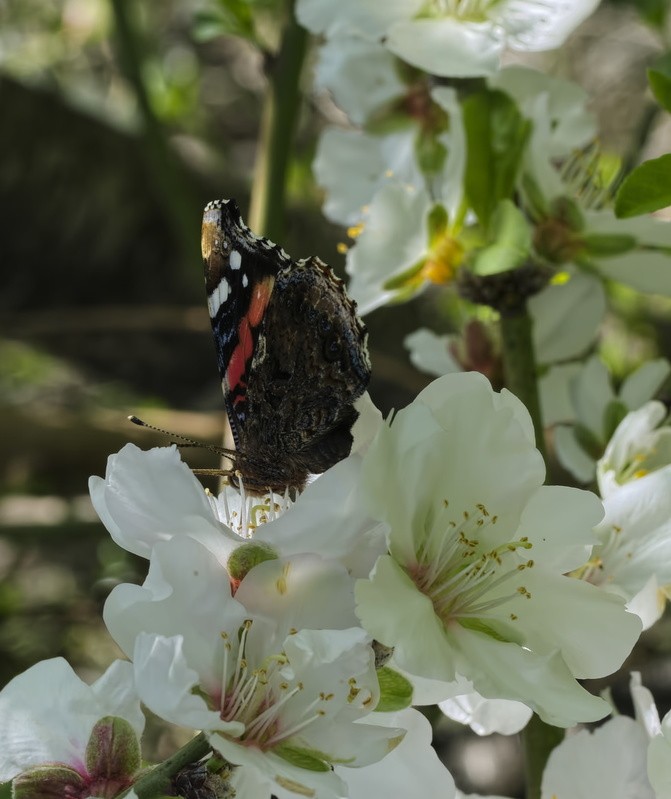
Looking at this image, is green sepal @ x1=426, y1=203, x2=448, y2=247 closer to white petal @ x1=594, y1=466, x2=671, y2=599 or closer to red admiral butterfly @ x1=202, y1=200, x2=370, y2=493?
red admiral butterfly @ x1=202, y1=200, x2=370, y2=493

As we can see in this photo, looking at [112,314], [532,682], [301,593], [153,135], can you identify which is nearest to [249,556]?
[301,593]

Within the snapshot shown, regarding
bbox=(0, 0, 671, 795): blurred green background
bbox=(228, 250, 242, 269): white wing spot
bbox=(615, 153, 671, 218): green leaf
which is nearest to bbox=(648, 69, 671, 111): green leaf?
bbox=(615, 153, 671, 218): green leaf

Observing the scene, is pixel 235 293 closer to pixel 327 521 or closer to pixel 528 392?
pixel 528 392

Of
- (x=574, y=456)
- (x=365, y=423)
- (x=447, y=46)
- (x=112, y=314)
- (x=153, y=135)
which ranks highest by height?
(x=447, y=46)

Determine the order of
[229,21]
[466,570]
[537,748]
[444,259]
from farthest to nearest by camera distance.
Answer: [229,21], [444,259], [537,748], [466,570]

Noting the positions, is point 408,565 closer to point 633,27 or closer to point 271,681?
point 271,681

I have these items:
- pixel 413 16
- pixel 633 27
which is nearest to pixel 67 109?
pixel 413 16

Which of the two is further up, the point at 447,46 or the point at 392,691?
the point at 447,46
